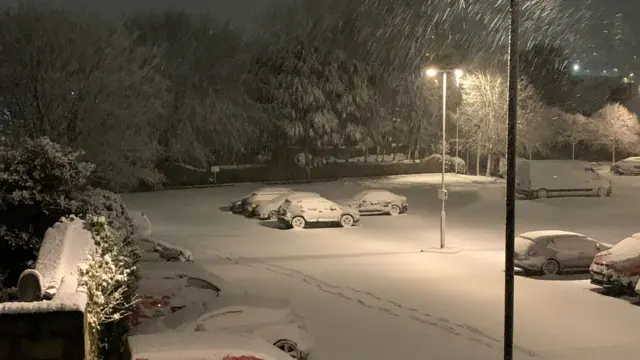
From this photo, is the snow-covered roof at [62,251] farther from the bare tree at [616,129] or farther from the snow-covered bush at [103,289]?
the bare tree at [616,129]

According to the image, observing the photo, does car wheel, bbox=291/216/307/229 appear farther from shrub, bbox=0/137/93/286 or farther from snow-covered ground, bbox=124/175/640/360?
shrub, bbox=0/137/93/286

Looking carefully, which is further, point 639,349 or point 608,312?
point 608,312

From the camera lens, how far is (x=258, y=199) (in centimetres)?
3538

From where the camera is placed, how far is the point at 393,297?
18.3 m

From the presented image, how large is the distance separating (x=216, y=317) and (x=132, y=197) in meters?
34.0

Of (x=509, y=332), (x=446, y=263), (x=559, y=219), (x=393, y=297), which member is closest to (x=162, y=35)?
(x=559, y=219)

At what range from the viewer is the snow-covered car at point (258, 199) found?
1379 inches

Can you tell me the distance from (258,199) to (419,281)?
16335 mm

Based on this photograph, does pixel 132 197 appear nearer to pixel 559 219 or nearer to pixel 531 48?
pixel 559 219

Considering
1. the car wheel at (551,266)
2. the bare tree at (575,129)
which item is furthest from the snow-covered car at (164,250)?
the bare tree at (575,129)

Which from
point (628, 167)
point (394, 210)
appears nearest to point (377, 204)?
point (394, 210)

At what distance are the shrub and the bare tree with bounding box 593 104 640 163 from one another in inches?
2389

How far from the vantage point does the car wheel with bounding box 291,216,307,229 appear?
30594mm

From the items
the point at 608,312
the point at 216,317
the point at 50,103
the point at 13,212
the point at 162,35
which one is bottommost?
the point at 608,312
